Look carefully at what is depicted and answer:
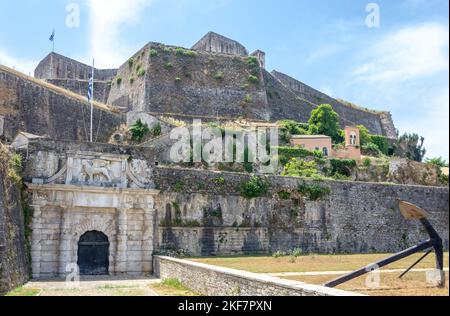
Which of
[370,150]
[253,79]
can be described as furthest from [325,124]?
[253,79]

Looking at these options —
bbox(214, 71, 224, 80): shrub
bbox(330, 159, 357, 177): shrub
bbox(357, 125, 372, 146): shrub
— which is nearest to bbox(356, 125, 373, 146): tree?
bbox(357, 125, 372, 146): shrub

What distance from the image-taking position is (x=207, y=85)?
153 ft

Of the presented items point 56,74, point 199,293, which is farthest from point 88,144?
point 56,74

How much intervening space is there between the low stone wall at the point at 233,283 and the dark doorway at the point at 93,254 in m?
3.70

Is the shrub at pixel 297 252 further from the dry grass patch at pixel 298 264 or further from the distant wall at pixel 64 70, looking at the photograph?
the distant wall at pixel 64 70

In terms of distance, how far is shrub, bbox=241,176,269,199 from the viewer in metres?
23.3

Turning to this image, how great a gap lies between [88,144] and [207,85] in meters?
28.8

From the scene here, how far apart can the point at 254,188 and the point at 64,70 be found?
41895mm

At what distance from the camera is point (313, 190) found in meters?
25.1

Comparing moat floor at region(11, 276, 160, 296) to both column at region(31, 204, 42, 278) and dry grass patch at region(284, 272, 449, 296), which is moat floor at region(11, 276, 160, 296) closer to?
column at region(31, 204, 42, 278)

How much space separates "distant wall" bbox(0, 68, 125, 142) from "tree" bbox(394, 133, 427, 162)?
2930 cm

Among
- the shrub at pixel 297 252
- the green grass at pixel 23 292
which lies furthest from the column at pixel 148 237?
the shrub at pixel 297 252

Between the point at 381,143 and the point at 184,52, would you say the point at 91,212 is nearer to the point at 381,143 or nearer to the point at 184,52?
the point at 184,52

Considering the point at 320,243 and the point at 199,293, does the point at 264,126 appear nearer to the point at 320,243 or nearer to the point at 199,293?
the point at 320,243
